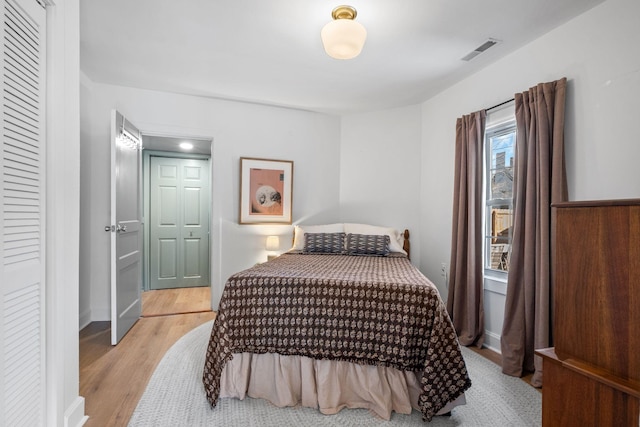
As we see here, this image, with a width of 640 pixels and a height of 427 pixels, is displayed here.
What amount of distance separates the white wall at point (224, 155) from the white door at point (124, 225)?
31 cm

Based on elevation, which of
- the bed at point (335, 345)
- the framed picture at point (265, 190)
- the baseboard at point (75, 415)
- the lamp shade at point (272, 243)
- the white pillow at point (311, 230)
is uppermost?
the framed picture at point (265, 190)

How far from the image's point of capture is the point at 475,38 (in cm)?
243

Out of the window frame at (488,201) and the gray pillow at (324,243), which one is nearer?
the window frame at (488,201)

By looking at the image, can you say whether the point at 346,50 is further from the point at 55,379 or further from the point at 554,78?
A: the point at 55,379

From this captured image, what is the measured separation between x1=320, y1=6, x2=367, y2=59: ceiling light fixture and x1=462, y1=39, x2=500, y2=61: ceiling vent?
1116mm

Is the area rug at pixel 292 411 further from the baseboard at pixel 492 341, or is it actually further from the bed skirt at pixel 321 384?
the baseboard at pixel 492 341

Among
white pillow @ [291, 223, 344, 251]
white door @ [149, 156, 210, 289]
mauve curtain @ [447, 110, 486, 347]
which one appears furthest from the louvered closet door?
white door @ [149, 156, 210, 289]

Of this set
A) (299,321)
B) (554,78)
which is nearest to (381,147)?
(554,78)

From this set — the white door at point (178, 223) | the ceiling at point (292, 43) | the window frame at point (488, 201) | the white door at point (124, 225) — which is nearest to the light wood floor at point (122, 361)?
the white door at point (124, 225)

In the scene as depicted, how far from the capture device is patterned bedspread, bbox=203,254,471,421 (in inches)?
68.5

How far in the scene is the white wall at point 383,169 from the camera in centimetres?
403

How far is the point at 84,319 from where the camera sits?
322 centimetres

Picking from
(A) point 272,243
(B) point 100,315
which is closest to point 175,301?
(B) point 100,315

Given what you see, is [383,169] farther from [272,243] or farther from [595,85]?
[595,85]
